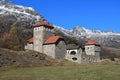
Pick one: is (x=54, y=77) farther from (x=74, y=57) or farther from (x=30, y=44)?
(x=30, y=44)

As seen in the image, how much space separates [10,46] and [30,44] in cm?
610

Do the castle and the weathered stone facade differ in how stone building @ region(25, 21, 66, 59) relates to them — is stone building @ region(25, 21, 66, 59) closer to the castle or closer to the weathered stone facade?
the castle

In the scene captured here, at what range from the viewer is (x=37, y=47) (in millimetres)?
74062

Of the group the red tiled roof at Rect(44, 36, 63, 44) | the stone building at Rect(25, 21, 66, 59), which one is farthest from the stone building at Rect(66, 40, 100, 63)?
the red tiled roof at Rect(44, 36, 63, 44)

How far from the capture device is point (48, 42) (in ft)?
233

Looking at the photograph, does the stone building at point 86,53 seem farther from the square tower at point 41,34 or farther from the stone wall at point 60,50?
the square tower at point 41,34

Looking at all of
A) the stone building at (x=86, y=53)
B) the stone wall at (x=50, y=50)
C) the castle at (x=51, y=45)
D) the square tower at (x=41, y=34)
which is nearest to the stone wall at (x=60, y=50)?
the castle at (x=51, y=45)

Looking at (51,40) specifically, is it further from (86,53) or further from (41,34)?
(86,53)

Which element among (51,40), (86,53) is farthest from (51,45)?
(86,53)

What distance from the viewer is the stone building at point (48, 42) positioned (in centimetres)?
7012

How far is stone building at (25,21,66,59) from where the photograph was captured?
70.1m

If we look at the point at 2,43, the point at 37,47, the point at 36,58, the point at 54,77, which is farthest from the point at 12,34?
the point at 54,77

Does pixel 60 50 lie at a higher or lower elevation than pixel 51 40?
lower

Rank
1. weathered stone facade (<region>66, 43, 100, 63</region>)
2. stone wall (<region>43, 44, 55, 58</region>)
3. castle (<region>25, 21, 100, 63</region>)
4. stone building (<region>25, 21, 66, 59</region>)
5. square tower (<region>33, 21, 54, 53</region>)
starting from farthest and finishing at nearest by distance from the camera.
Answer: square tower (<region>33, 21, 54, 53</region>), weathered stone facade (<region>66, 43, 100, 63</region>), castle (<region>25, 21, 100, 63</region>), stone building (<region>25, 21, 66, 59</region>), stone wall (<region>43, 44, 55, 58</region>)
